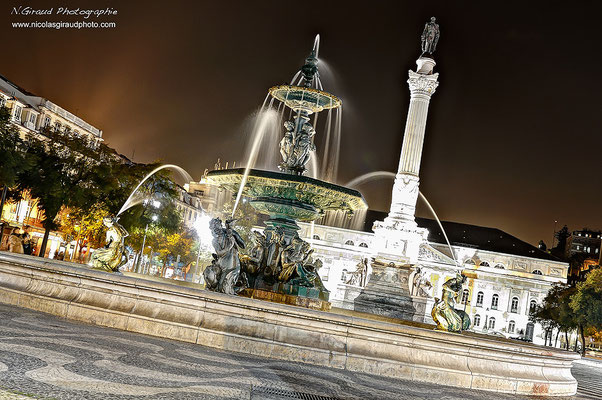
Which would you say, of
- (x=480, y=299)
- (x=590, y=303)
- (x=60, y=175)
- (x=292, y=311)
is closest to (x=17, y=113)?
(x=60, y=175)

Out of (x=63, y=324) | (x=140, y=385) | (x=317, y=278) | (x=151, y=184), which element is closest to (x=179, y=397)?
(x=140, y=385)

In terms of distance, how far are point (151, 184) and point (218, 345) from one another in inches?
973

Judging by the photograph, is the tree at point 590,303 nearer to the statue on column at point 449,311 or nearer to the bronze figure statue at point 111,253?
the statue on column at point 449,311

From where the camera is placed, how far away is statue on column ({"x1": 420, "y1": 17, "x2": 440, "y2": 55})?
4609 centimetres

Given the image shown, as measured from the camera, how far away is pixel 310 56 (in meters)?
14.9

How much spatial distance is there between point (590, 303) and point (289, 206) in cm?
4429

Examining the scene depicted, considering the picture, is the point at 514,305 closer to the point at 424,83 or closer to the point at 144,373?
the point at 424,83

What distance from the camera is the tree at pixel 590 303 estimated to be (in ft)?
163

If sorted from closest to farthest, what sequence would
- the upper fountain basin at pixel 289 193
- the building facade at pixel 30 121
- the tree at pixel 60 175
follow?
1. the upper fountain basin at pixel 289 193
2. the tree at pixel 60 175
3. the building facade at pixel 30 121

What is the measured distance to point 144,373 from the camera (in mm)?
6137

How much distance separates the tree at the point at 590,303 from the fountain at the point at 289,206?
4220cm

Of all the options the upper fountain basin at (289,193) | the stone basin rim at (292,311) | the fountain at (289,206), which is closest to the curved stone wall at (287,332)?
the stone basin rim at (292,311)

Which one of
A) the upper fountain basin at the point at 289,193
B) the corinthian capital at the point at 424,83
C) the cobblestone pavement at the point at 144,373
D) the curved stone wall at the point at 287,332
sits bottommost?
the cobblestone pavement at the point at 144,373

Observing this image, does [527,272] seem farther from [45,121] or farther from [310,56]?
[310,56]
